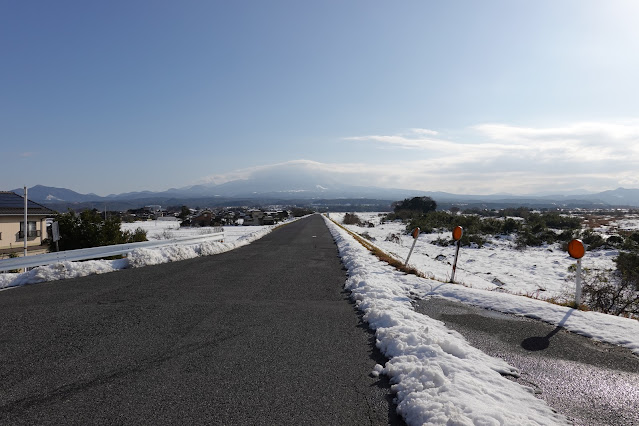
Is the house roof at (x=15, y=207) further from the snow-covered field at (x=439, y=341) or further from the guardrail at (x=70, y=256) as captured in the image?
the snow-covered field at (x=439, y=341)

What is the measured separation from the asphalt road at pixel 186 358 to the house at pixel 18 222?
20140mm

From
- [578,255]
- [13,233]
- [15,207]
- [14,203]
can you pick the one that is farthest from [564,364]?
[14,203]

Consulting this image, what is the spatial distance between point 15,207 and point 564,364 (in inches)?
1205

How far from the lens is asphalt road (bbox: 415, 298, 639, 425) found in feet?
10.2

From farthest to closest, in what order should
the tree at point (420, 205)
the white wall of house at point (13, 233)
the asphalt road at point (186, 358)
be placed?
the tree at point (420, 205)
the white wall of house at point (13, 233)
the asphalt road at point (186, 358)

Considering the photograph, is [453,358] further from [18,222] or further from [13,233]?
[18,222]

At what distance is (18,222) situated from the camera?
23.9 metres

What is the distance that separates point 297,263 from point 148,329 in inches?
294

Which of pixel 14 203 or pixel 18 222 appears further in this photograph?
pixel 14 203

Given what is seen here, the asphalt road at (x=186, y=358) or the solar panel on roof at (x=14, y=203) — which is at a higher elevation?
the solar panel on roof at (x=14, y=203)

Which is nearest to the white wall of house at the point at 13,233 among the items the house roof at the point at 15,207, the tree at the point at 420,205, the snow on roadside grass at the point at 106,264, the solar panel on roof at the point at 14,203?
the house roof at the point at 15,207

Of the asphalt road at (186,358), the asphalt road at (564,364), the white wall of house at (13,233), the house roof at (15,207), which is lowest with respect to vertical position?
the white wall of house at (13,233)

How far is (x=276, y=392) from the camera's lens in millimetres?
3367

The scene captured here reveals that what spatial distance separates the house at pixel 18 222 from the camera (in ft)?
75.3
